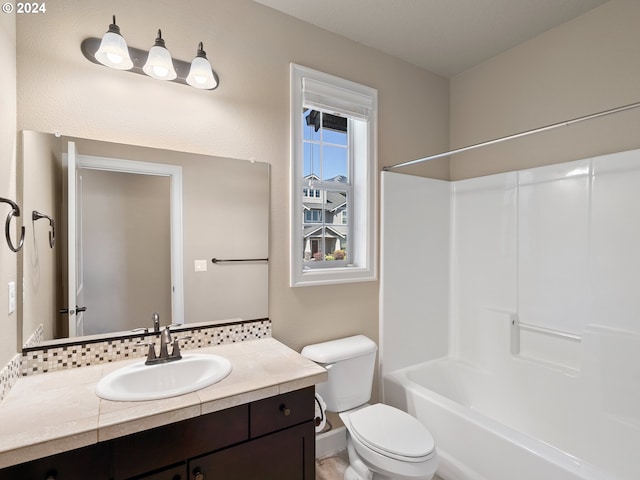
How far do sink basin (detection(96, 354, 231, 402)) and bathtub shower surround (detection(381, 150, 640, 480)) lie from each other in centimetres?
132

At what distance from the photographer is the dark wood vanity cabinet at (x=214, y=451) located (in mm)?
981

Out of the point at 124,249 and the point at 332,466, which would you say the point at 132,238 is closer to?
the point at 124,249

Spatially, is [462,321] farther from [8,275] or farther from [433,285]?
[8,275]

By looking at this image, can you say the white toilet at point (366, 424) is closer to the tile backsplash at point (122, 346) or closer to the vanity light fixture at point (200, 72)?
the tile backsplash at point (122, 346)

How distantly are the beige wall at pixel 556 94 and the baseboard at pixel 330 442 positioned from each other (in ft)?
7.07

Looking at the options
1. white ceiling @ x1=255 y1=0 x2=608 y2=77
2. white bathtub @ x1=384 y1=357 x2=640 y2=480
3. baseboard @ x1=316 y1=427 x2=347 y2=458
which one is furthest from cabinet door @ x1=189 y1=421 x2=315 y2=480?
white ceiling @ x1=255 y1=0 x2=608 y2=77

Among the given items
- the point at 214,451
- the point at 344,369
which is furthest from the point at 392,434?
the point at 214,451

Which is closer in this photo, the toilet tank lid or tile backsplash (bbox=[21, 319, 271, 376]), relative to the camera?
tile backsplash (bbox=[21, 319, 271, 376])

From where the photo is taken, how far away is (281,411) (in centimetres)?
131

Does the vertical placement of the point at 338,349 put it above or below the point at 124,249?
below

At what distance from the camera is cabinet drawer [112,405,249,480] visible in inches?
40.6

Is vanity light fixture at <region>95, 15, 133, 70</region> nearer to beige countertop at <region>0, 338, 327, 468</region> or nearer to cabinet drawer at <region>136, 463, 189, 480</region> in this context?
beige countertop at <region>0, 338, 327, 468</region>

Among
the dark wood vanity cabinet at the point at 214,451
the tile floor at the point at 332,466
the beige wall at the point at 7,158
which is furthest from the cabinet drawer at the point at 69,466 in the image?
the tile floor at the point at 332,466

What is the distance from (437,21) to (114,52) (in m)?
1.80
